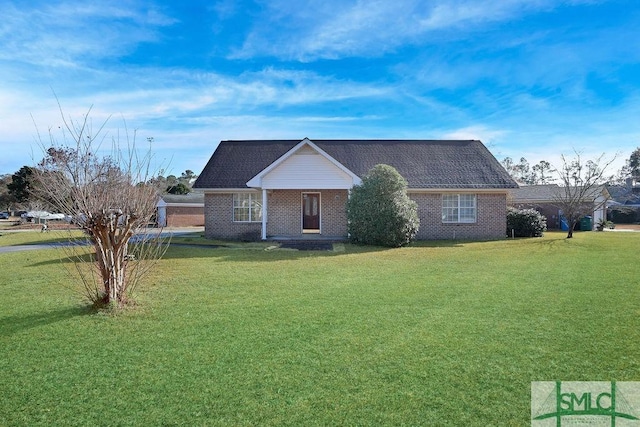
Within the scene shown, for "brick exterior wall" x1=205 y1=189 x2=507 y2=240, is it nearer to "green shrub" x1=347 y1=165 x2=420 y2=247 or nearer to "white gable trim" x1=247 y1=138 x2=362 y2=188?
"white gable trim" x1=247 y1=138 x2=362 y2=188

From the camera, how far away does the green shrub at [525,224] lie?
23.6 m

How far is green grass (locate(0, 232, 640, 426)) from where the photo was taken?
3822mm

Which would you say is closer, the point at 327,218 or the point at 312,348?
the point at 312,348

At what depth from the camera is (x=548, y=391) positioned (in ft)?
13.6

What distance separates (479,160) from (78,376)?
23605 millimetres

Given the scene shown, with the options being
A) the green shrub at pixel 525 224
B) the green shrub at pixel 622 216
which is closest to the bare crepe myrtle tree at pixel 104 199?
the green shrub at pixel 525 224

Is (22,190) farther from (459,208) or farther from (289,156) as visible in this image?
(459,208)

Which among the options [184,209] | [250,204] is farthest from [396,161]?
[184,209]

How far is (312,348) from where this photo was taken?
529 centimetres

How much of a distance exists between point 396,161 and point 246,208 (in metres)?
9.48

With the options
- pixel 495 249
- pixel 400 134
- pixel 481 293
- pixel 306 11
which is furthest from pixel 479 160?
pixel 481 293

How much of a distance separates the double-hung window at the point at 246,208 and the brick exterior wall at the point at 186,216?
21.2 metres

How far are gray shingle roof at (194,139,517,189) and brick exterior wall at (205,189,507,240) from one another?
877 mm

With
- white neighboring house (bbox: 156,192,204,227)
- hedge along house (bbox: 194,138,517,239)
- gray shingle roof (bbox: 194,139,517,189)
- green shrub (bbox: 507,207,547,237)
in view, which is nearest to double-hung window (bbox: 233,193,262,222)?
hedge along house (bbox: 194,138,517,239)
